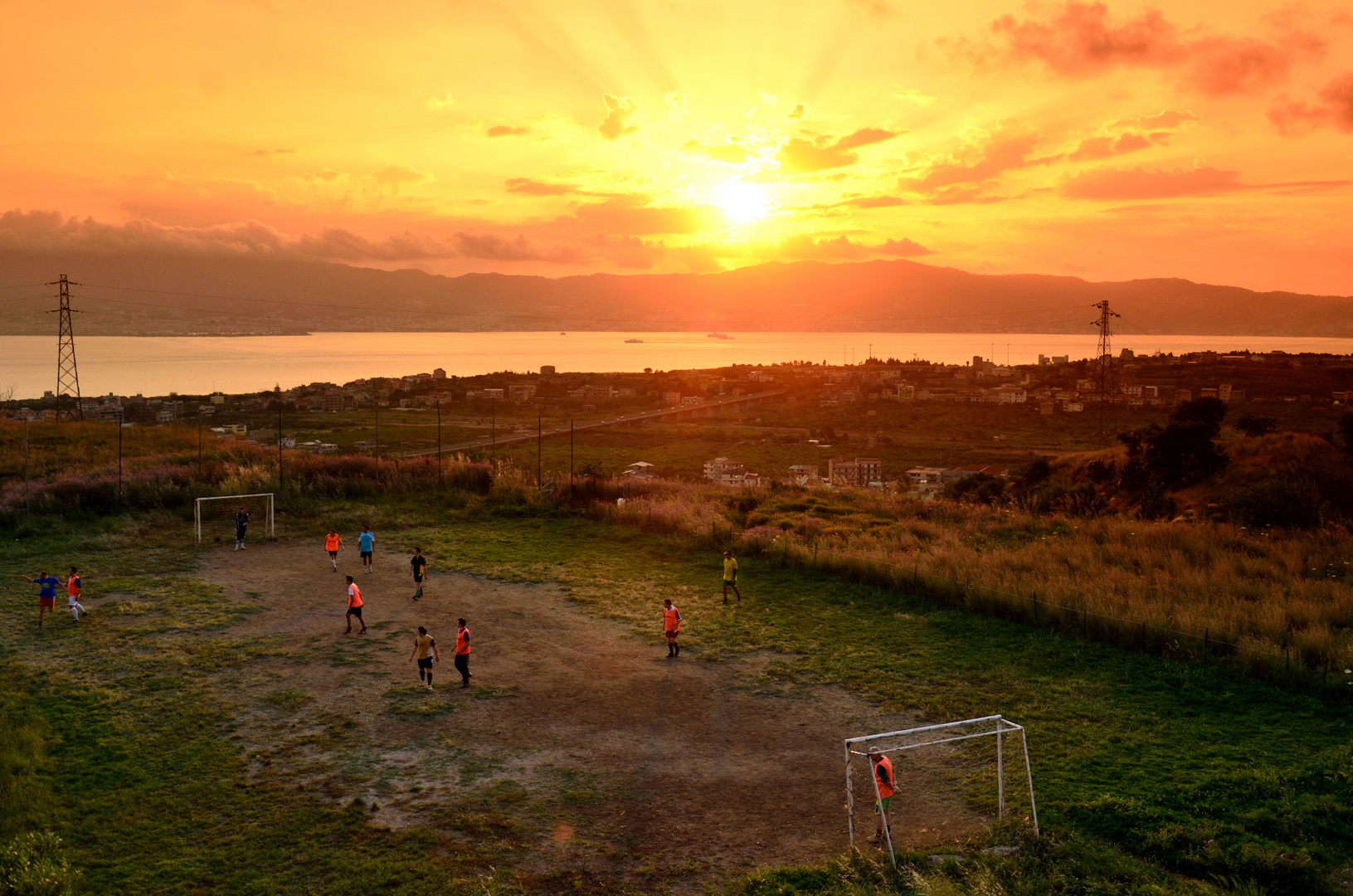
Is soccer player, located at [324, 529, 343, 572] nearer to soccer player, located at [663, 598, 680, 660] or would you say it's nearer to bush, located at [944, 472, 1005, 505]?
soccer player, located at [663, 598, 680, 660]

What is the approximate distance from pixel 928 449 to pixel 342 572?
6067 cm

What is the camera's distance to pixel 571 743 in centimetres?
1219

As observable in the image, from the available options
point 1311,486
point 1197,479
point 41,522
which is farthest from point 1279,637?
point 41,522

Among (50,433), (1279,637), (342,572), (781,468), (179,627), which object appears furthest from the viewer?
(781,468)

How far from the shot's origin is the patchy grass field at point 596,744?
28.8ft

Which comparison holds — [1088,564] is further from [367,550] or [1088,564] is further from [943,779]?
[367,550]

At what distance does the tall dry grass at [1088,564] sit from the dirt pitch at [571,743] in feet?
19.3

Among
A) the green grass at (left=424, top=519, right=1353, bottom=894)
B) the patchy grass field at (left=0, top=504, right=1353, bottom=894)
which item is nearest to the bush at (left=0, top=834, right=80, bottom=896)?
the patchy grass field at (left=0, top=504, right=1353, bottom=894)

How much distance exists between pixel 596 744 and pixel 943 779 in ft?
15.6

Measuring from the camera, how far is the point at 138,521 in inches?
1045

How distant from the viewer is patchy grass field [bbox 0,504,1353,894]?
8781mm

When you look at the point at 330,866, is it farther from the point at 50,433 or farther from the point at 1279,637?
the point at 50,433

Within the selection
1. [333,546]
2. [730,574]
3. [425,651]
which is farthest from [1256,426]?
[425,651]

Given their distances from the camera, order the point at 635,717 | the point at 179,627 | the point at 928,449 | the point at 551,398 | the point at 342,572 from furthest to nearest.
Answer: the point at 551,398 → the point at 928,449 → the point at 342,572 → the point at 179,627 → the point at 635,717
